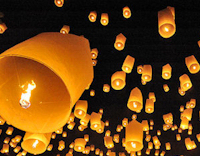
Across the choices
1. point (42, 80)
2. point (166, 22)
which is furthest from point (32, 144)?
point (166, 22)

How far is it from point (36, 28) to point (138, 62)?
2.02 meters

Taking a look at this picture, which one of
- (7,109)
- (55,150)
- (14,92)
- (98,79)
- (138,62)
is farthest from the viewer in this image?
(55,150)

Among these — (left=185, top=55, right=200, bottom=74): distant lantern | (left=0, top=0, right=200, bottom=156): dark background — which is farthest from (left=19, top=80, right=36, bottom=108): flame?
(left=185, top=55, right=200, bottom=74): distant lantern

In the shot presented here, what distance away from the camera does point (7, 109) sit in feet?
3.91

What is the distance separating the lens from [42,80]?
164cm

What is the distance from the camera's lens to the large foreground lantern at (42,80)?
3.28 ft

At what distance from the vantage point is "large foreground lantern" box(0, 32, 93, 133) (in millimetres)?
1001

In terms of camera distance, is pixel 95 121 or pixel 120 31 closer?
pixel 95 121

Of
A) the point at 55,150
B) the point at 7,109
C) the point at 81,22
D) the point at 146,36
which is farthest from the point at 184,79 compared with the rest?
the point at 55,150

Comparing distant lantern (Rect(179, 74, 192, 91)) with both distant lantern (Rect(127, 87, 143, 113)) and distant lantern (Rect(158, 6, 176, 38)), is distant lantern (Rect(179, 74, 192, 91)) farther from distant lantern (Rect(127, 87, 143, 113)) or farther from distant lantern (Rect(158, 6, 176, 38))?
distant lantern (Rect(158, 6, 176, 38))

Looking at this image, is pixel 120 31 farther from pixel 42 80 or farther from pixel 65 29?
pixel 42 80

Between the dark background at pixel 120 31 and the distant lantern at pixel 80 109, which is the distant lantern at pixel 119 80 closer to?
the distant lantern at pixel 80 109

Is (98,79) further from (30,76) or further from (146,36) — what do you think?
(30,76)

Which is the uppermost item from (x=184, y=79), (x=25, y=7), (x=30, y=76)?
(x=25, y=7)
